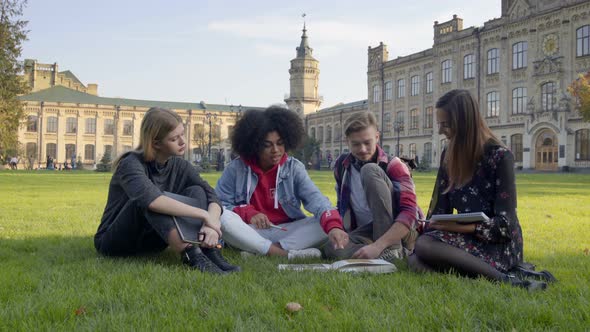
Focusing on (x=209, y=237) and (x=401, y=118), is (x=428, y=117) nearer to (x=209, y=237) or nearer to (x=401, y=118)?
(x=401, y=118)

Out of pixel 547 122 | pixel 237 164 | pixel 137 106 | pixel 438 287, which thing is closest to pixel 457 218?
pixel 438 287

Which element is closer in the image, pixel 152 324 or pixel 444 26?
pixel 152 324

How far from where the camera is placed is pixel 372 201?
4.20 m

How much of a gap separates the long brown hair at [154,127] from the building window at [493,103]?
129ft

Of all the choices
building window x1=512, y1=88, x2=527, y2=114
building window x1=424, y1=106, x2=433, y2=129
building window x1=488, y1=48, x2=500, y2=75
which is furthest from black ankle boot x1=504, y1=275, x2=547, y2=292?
building window x1=424, y1=106, x2=433, y2=129

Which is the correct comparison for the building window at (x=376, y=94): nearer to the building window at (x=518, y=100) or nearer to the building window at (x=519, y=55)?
the building window at (x=519, y=55)

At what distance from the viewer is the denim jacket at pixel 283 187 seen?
484cm

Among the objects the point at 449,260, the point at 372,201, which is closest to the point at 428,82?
the point at 372,201

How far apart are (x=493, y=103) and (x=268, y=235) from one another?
39.2 meters

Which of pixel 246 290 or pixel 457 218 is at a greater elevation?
pixel 457 218

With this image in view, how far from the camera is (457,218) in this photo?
3199 mm

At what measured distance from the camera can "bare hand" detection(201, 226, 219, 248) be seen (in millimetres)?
3701

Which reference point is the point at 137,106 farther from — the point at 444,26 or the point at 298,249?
the point at 298,249

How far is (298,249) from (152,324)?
7.29 feet
